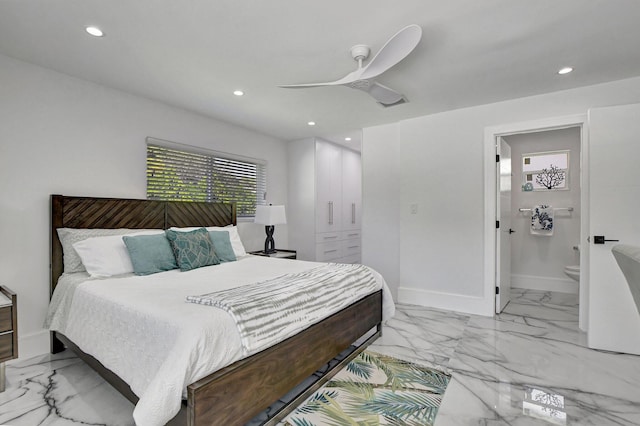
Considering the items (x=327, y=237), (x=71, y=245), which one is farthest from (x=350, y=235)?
(x=71, y=245)

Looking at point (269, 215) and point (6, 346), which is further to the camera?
point (269, 215)

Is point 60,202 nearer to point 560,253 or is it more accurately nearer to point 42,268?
point 42,268

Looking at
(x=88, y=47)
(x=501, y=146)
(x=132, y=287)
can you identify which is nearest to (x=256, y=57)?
(x=88, y=47)

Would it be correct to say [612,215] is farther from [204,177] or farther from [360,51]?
[204,177]

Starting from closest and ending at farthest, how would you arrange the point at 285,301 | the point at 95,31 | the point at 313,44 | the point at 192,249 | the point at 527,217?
the point at 285,301 < the point at 95,31 < the point at 313,44 < the point at 192,249 < the point at 527,217

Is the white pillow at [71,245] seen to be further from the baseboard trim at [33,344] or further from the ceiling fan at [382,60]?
the ceiling fan at [382,60]

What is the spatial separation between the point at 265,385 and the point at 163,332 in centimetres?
59

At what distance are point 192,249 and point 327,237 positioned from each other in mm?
2719

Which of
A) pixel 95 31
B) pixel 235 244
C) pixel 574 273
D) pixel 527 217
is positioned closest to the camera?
pixel 95 31

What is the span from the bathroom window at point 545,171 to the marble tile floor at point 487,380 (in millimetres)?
2241

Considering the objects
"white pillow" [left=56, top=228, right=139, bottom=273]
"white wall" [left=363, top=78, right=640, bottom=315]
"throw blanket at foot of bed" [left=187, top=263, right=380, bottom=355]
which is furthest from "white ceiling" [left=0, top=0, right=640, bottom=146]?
"throw blanket at foot of bed" [left=187, top=263, right=380, bottom=355]

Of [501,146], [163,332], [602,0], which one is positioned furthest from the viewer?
[501,146]

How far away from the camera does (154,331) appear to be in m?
1.53

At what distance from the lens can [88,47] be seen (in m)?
2.33
